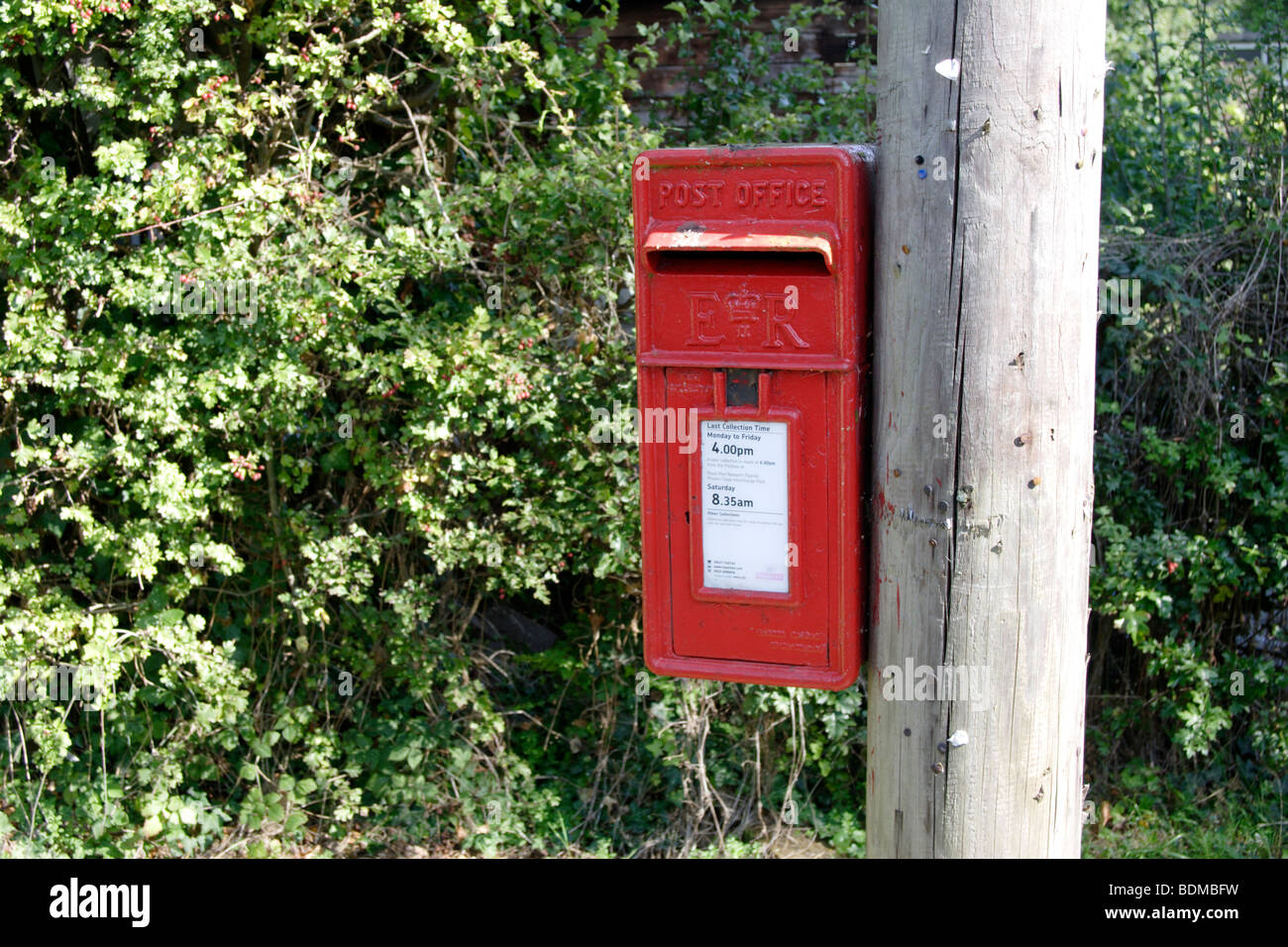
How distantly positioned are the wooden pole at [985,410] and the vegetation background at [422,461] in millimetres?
2080

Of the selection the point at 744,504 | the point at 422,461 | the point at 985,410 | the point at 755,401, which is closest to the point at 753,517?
the point at 744,504

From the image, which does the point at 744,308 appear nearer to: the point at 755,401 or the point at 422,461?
the point at 755,401

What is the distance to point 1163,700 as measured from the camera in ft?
14.8

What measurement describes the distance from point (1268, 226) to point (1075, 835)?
3.12 m

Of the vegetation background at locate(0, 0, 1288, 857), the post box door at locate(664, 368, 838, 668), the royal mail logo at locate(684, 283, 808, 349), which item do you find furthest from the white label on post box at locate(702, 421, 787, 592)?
the vegetation background at locate(0, 0, 1288, 857)

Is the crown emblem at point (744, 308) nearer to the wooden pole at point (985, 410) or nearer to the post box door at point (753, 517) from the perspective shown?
the post box door at point (753, 517)

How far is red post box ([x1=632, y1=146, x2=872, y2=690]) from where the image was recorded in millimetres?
2164

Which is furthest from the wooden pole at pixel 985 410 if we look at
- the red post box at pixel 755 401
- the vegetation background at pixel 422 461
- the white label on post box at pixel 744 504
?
the vegetation background at pixel 422 461

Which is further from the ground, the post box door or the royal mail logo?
the royal mail logo

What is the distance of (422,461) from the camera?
13.7 ft

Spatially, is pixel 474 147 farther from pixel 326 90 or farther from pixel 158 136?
pixel 158 136

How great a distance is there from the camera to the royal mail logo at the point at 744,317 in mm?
2191

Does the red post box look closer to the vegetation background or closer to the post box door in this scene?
the post box door

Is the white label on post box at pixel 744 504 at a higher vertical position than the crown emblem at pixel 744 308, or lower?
lower
